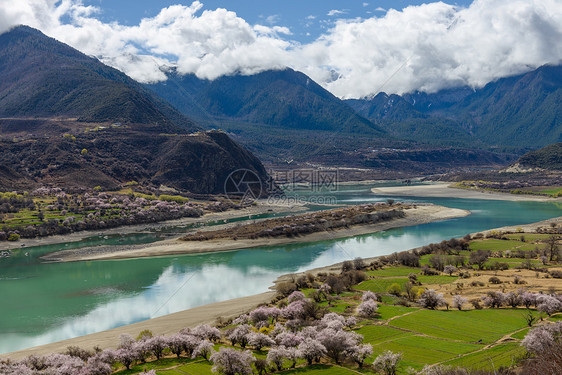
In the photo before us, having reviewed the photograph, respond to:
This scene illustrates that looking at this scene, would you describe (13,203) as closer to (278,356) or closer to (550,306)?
(278,356)

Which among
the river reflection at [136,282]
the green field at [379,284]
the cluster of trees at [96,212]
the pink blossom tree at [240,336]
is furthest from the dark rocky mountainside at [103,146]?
the pink blossom tree at [240,336]

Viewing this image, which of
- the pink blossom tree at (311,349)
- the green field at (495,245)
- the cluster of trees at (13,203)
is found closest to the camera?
the pink blossom tree at (311,349)

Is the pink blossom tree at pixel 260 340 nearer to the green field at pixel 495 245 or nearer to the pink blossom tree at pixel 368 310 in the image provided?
the pink blossom tree at pixel 368 310

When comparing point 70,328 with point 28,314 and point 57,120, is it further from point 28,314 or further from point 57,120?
point 57,120

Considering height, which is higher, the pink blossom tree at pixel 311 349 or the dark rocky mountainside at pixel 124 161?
the dark rocky mountainside at pixel 124 161

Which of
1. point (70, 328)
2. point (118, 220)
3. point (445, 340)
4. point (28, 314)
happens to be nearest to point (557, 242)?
point (445, 340)

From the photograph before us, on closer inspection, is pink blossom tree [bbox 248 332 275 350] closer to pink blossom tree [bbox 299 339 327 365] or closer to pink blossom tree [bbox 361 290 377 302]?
pink blossom tree [bbox 299 339 327 365]

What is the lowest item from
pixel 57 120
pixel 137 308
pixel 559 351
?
pixel 137 308
